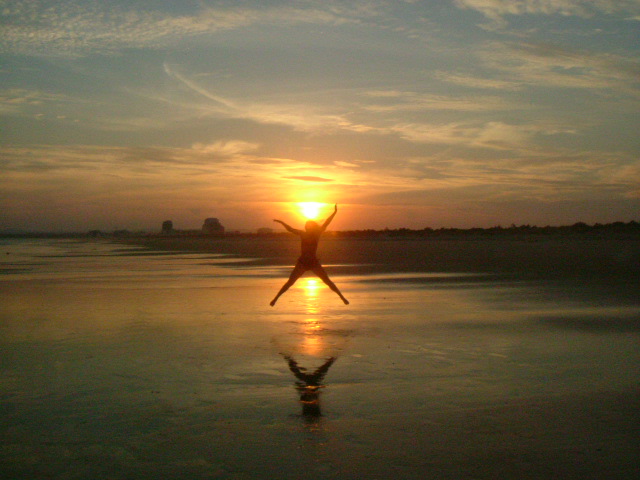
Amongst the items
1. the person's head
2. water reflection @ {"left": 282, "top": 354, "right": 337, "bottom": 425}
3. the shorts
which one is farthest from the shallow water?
the person's head

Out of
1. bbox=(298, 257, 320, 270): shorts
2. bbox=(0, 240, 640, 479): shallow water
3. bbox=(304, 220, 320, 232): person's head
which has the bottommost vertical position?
bbox=(0, 240, 640, 479): shallow water

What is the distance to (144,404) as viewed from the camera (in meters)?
7.05

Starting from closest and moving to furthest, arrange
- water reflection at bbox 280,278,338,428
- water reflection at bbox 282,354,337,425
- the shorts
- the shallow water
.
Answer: the shallow water → water reflection at bbox 282,354,337,425 → water reflection at bbox 280,278,338,428 → the shorts

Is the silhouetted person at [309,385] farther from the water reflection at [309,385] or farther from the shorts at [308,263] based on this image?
the shorts at [308,263]

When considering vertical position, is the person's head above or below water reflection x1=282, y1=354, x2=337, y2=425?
above

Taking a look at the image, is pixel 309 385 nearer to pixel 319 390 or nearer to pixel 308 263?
pixel 319 390

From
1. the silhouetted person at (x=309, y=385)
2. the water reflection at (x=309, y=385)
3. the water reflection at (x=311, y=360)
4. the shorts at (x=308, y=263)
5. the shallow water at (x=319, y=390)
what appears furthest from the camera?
the shorts at (x=308, y=263)

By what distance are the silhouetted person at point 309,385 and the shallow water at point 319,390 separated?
44 mm

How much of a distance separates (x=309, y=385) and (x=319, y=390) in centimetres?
28

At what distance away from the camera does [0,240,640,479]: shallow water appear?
17.7ft

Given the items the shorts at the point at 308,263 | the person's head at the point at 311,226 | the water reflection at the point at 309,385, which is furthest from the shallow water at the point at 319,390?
the person's head at the point at 311,226

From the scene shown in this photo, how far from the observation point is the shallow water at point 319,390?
5.41 m

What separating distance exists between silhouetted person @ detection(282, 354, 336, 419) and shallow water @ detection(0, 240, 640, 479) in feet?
0.14

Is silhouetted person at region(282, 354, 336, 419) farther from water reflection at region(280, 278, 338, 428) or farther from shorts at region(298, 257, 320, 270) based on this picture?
shorts at region(298, 257, 320, 270)
